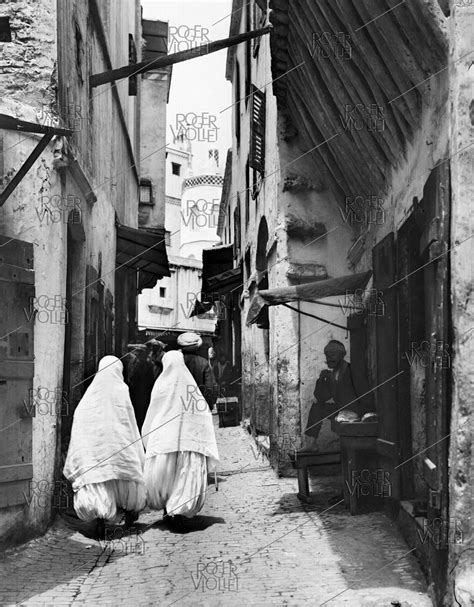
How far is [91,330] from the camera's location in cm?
918

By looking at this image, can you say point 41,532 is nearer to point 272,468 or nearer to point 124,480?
point 124,480

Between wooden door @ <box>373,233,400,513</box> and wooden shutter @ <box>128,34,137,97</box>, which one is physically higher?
wooden shutter @ <box>128,34,137,97</box>

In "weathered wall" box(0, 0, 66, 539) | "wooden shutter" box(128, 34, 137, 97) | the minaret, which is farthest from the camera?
the minaret

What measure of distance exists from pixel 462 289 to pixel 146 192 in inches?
690

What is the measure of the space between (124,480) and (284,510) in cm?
169

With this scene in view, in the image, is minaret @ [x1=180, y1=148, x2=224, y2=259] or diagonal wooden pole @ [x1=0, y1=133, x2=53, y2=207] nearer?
diagonal wooden pole @ [x1=0, y1=133, x2=53, y2=207]

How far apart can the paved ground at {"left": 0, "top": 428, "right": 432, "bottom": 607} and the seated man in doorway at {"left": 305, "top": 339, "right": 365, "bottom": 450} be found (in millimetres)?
819

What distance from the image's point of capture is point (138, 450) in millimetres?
6594

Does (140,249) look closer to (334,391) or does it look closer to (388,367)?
(334,391)

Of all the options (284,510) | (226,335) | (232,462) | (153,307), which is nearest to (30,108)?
(284,510)

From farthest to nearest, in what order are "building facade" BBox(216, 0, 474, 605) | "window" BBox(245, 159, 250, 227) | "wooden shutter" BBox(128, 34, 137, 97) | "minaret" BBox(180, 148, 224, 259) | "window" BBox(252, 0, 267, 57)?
1. "minaret" BBox(180, 148, 224, 259)
2. "wooden shutter" BBox(128, 34, 137, 97)
3. "window" BBox(245, 159, 250, 227)
4. "window" BBox(252, 0, 267, 57)
5. "building facade" BBox(216, 0, 474, 605)

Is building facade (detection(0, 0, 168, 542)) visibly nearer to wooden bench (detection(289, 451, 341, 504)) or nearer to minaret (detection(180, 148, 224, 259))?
wooden bench (detection(289, 451, 341, 504))

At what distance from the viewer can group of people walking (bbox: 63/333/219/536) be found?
6266 mm

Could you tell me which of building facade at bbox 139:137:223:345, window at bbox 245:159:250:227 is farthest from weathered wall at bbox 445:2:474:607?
building facade at bbox 139:137:223:345
